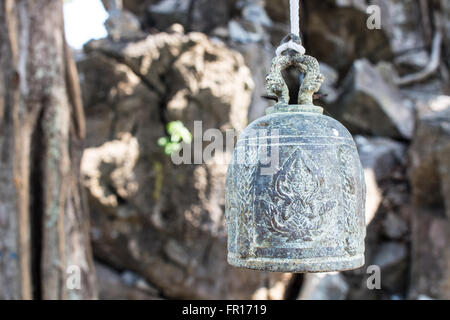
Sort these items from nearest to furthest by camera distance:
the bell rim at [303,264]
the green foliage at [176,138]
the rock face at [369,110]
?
the bell rim at [303,264], the green foliage at [176,138], the rock face at [369,110]

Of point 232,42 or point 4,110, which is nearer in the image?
point 4,110

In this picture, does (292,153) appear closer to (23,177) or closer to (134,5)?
(23,177)

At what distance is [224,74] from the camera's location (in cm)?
451

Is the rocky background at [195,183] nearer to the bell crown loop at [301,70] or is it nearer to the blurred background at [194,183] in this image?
the blurred background at [194,183]

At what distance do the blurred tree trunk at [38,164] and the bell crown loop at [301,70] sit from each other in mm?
1811

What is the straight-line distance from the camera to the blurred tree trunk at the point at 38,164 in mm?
2838

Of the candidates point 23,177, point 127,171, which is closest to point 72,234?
point 23,177

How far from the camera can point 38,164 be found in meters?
3.07

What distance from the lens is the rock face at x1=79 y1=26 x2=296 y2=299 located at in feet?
14.3

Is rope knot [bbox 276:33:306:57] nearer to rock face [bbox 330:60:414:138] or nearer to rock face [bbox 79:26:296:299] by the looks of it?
rock face [bbox 79:26:296:299]

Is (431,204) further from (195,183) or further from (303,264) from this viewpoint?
(303,264)

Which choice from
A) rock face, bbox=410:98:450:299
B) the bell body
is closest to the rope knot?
the bell body

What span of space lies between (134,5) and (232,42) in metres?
2.63

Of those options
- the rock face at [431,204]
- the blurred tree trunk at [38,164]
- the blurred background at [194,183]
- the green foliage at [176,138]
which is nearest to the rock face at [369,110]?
the blurred background at [194,183]
